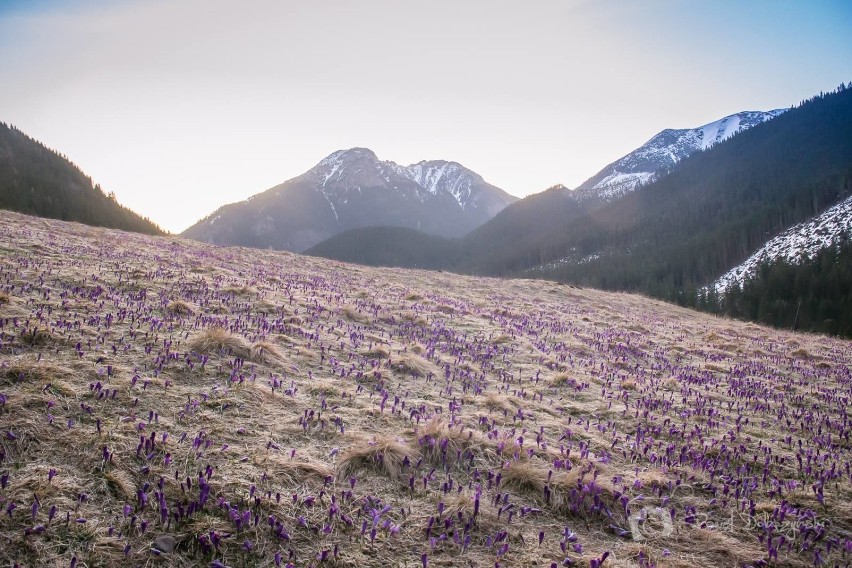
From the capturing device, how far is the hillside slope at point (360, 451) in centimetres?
321

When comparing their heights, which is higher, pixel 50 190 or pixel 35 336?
pixel 50 190

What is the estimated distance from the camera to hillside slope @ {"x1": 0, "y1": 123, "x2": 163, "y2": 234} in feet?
286

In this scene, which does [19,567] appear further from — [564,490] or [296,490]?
[564,490]

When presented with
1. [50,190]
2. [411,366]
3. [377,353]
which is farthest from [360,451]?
[50,190]

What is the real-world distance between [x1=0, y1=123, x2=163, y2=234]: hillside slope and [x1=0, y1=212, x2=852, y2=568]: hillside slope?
97284mm

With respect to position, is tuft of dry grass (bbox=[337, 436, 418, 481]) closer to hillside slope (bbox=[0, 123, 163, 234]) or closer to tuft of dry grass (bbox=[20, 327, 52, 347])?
tuft of dry grass (bbox=[20, 327, 52, 347])

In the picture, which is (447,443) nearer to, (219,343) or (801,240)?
(219,343)

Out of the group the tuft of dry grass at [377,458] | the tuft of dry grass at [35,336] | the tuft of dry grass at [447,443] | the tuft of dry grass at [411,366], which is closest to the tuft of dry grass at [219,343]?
the tuft of dry grass at [35,336]

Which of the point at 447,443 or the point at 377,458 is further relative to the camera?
the point at 447,443

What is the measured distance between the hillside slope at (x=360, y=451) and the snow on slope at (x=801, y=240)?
135599 mm

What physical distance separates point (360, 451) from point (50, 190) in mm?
127006

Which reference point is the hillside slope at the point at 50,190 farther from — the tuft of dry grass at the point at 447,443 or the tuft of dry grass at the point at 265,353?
the tuft of dry grass at the point at 447,443

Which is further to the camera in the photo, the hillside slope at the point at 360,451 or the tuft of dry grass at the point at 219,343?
the tuft of dry grass at the point at 219,343

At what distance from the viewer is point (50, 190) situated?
310ft
